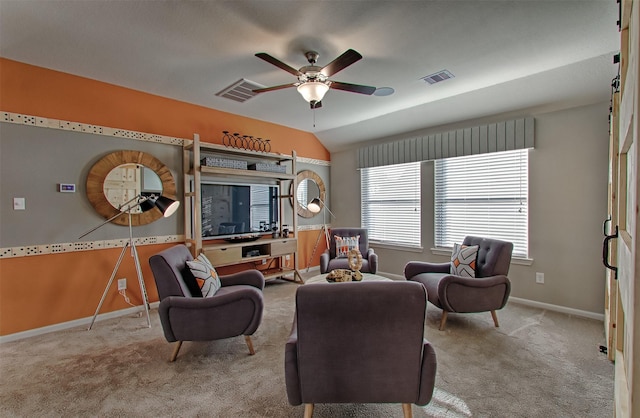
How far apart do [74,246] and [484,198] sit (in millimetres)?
4980

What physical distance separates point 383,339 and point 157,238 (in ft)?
10.7

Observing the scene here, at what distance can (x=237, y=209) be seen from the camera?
4266 mm

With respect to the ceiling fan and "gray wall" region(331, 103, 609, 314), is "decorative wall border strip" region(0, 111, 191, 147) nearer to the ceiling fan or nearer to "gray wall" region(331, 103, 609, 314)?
the ceiling fan

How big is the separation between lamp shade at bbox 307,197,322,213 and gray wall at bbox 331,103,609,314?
9.53 ft

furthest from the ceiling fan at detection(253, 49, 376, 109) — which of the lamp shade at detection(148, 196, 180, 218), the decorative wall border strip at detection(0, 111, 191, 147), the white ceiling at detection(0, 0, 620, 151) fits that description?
the decorative wall border strip at detection(0, 111, 191, 147)

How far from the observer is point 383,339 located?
Result: 4.66ft

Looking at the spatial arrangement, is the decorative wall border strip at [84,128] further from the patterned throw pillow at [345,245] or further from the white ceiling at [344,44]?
the patterned throw pillow at [345,245]

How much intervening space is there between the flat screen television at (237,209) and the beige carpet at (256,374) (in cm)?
151

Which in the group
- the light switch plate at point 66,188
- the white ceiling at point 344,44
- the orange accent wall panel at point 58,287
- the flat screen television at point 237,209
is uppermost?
the white ceiling at point 344,44

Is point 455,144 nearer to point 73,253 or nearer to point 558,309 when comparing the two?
point 558,309

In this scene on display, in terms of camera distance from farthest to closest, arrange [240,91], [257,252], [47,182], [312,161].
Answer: [312,161], [257,252], [240,91], [47,182]

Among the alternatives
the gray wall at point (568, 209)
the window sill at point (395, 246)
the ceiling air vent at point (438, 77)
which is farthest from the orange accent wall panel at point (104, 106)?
the gray wall at point (568, 209)

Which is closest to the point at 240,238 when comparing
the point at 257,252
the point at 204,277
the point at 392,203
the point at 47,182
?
the point at 257,252

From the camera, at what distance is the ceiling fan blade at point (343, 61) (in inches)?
78.5
